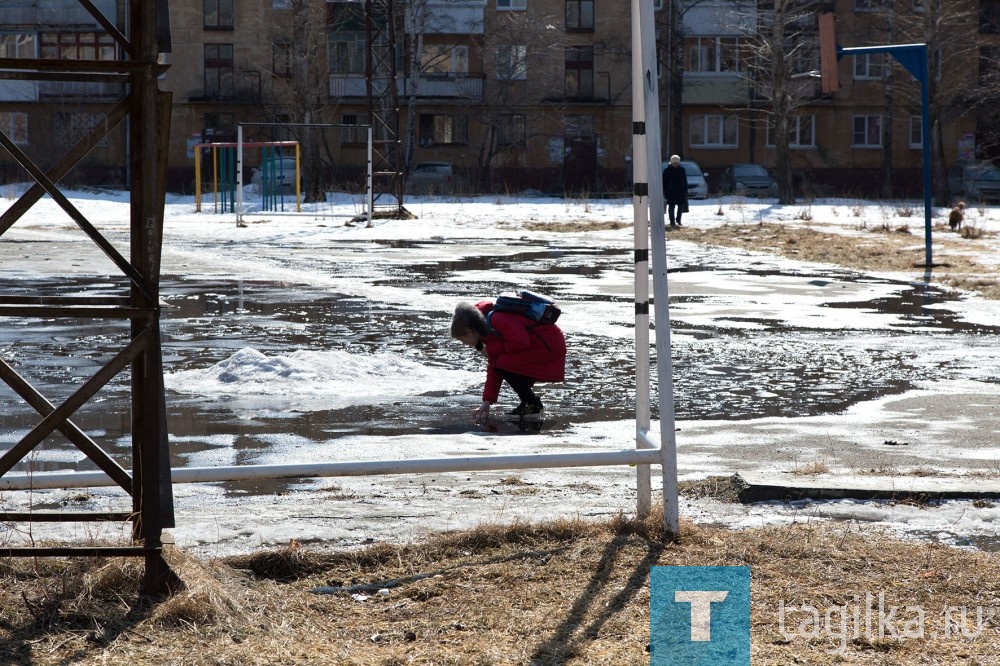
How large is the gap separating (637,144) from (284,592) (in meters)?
2.22

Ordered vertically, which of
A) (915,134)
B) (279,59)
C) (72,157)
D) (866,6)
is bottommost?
(72,157)

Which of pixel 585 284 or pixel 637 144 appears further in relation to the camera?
pixel 585 284

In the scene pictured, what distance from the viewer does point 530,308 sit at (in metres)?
7.89

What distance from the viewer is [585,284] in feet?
56.2

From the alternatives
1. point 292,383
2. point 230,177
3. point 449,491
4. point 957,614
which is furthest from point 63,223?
point 957,614

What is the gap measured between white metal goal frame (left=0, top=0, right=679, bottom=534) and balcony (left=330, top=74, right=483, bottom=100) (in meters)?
51.9

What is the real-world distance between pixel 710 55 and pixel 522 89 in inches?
355

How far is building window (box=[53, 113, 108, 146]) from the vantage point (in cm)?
5256

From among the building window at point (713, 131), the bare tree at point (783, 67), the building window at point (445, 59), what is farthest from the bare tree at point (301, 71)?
the bare tree at point (783, 67)

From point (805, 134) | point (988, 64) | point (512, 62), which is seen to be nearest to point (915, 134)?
point (988, 64)

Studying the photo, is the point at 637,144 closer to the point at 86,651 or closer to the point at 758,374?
the point at 86,651

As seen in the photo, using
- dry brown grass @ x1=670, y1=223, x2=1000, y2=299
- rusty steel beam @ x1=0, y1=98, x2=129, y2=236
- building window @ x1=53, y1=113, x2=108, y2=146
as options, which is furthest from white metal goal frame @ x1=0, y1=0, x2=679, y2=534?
building window @ x1=53, y1=113, x2=108, y2=146

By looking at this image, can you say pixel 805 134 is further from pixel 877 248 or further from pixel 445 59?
pixel 877 248

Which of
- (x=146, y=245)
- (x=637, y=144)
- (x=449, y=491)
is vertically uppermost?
(x=637, y=144)
